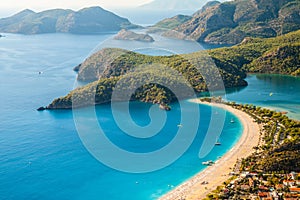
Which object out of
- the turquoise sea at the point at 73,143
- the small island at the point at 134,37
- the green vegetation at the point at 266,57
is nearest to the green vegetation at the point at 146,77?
the turquoise sea at the point at 73,143

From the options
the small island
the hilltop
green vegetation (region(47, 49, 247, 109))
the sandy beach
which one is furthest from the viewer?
the small island

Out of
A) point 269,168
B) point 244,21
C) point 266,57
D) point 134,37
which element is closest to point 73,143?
point 269,168

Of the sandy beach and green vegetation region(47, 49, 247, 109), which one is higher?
green vegetation region(47, 49, 247, 109)

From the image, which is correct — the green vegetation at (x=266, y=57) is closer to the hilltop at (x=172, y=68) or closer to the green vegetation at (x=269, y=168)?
the hilltop at (x=172, y=68)

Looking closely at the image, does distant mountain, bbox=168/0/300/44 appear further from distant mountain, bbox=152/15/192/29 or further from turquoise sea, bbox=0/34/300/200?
turquoise sea, bbox=0/34/300/200

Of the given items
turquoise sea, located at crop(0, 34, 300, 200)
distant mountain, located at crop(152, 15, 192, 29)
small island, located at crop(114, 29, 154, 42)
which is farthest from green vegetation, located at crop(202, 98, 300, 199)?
distant mountain, located at crop(152, 15, 192, 29)

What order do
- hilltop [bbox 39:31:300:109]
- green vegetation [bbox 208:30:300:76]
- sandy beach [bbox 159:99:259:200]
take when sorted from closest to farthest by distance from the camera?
sandy beach [bbox 159:99:259:200], hilltop [bbox 39:31:300:109], green vegetation [bbox 208:30:300:76]

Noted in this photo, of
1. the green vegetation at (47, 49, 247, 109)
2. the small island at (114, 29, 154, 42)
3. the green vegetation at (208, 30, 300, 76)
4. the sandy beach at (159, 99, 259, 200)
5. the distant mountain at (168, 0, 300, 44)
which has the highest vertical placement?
the distant mountain at (168, 0, 300, 44)
